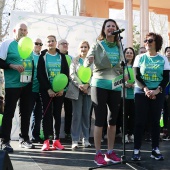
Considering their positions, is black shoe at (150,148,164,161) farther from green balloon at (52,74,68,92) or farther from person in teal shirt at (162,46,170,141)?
person in teal shirt at (162,46,170,141)

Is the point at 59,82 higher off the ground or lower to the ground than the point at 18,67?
lower

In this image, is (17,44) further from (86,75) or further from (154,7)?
(154,7)

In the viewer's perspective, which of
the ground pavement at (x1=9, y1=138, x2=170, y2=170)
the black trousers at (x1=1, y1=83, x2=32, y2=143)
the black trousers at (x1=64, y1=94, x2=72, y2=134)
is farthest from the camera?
the black trousers at (x1=64, y1=94, x2=72, y2=134)

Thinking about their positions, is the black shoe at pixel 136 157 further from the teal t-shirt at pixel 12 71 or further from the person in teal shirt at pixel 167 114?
the person in teal shirt at pixel 167 114

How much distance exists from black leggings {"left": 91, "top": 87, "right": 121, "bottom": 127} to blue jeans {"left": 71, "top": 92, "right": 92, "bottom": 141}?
1201 millimetres

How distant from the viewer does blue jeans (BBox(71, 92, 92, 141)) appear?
5.00m

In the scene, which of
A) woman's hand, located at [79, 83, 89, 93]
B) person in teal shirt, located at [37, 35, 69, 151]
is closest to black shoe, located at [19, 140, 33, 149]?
person in teal shirt, located at [37, 35, 69, 151]

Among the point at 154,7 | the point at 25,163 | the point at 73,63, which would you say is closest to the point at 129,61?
the point at 73,63

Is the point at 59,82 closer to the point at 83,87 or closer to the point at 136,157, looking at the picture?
the point at 83,87

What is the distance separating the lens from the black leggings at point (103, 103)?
3.79 metres

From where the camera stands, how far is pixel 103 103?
3.79 meters

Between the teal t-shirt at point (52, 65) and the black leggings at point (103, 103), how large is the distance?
1073mm

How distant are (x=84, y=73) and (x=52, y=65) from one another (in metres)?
0.51

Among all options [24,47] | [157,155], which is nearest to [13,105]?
[24,47]
